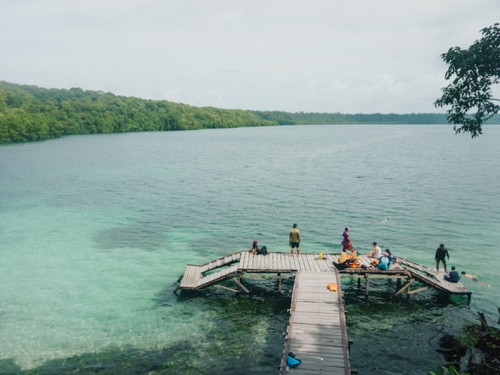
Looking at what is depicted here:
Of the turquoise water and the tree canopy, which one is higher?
the tree canopy

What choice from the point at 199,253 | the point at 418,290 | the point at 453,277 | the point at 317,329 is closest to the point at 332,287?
the point at 317,329

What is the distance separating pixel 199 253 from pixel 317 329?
17.4 m

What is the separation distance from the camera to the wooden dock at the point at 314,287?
17328 millimetres

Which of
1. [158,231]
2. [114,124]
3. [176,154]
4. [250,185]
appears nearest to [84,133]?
[114,124]

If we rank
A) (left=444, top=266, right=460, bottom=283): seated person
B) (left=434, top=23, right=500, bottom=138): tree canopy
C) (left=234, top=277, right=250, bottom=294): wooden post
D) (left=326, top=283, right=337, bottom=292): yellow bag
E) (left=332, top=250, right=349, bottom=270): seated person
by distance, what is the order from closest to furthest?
1. (left=434, top=23, right=500, bottom=138): tree canopy
2. (left=326, top=283, right=337, bottom=292): yellow bag
3. (left=444, top=266, right=460, bottom=283): seated person
4. (left=332, top=250, right=349, bottom=270): seated person
5. (left=234, top=277, right=250, bottom=294): wooden post

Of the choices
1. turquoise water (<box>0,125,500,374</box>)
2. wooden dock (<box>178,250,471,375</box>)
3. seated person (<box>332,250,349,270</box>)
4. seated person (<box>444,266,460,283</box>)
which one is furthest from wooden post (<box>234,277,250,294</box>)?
seated person (<box>444,266,460,283</box>)

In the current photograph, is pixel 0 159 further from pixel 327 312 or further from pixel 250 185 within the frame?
pixel 327 312

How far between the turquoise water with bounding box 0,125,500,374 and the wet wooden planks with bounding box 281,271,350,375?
1963mm

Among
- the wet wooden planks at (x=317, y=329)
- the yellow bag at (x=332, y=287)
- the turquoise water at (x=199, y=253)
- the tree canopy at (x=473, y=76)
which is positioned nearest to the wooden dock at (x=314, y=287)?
the wet wooden planks at (x=317, y=329)

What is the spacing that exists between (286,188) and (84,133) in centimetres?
14466

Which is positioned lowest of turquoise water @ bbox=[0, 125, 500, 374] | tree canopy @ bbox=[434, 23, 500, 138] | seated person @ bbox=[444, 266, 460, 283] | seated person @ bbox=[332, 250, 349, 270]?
turquoise water @ bbox=[0, 125, 500, 374]

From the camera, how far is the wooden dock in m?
17.3

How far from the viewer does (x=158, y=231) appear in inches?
1633

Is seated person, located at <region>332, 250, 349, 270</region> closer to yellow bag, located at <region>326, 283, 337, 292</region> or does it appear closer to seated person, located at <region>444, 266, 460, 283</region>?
yellow bag, located at <region>326, 283, 337, 292</region>
